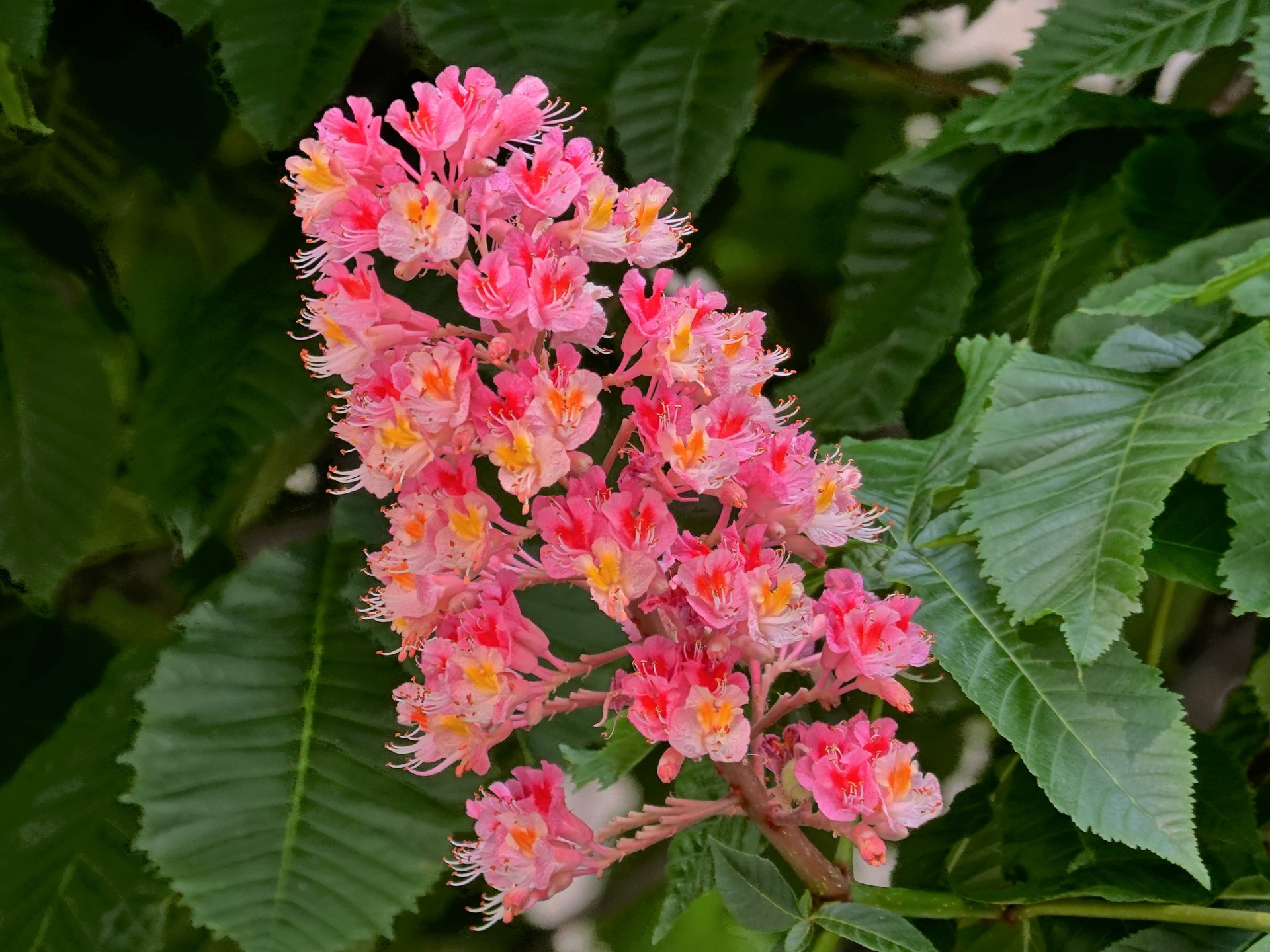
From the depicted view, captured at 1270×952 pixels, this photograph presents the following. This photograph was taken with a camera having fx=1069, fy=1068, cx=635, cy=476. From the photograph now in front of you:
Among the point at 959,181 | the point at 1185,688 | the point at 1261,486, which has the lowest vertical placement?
the point at 1185,688

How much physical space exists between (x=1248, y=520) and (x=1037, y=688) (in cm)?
11

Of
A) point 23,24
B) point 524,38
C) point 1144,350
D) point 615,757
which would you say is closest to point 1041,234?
point 1144,350

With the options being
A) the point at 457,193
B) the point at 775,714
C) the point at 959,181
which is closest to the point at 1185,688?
the point at 959,181

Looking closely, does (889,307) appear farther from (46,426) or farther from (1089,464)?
(46,426)

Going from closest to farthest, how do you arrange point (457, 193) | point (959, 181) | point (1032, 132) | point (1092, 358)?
point (457, 193)
point (1092, 358)
point (1032, 132)
point (959, 181)

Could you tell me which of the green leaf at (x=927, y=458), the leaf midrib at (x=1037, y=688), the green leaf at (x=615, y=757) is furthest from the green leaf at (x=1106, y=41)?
the green leaf at (x=615, y=757)

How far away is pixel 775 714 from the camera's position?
0.36 m

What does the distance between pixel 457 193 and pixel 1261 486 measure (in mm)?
317

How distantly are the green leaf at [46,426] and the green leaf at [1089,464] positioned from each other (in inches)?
19.5

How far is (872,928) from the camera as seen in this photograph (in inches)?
13.6

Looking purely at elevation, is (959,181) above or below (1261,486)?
above

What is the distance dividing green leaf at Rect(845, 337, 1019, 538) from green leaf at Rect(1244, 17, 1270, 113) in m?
0.16

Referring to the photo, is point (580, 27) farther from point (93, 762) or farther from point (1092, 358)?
point (93, 762)

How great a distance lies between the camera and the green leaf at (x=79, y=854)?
0.55 meters
